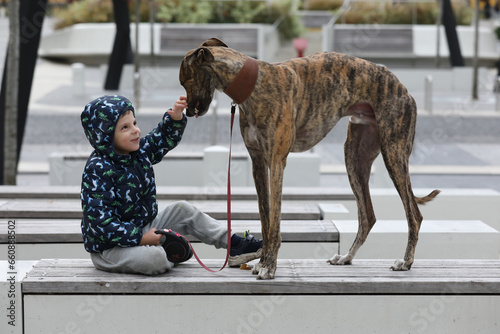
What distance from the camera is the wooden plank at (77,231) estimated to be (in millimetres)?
5230

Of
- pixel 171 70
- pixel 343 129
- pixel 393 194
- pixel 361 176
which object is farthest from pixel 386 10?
pixel 361 176

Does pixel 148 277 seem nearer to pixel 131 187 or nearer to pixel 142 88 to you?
pixel 131 187

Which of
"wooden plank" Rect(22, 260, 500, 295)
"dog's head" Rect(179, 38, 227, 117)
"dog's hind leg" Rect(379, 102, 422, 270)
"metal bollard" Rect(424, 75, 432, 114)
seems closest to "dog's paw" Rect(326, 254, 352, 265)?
"wooden plank" Rect(22, 260, 500, 295)

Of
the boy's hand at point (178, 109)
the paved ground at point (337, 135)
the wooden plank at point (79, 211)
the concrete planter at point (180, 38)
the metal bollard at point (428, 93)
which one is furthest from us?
the concrete planter at point (180, 38)

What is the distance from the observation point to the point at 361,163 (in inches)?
171

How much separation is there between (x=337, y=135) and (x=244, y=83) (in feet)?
36.9

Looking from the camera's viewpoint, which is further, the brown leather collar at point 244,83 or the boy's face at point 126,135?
the boy's face at point 126,135

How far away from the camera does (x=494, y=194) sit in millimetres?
6664

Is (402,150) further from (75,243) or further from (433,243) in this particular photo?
(75,243)

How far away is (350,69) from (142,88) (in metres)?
18.1
